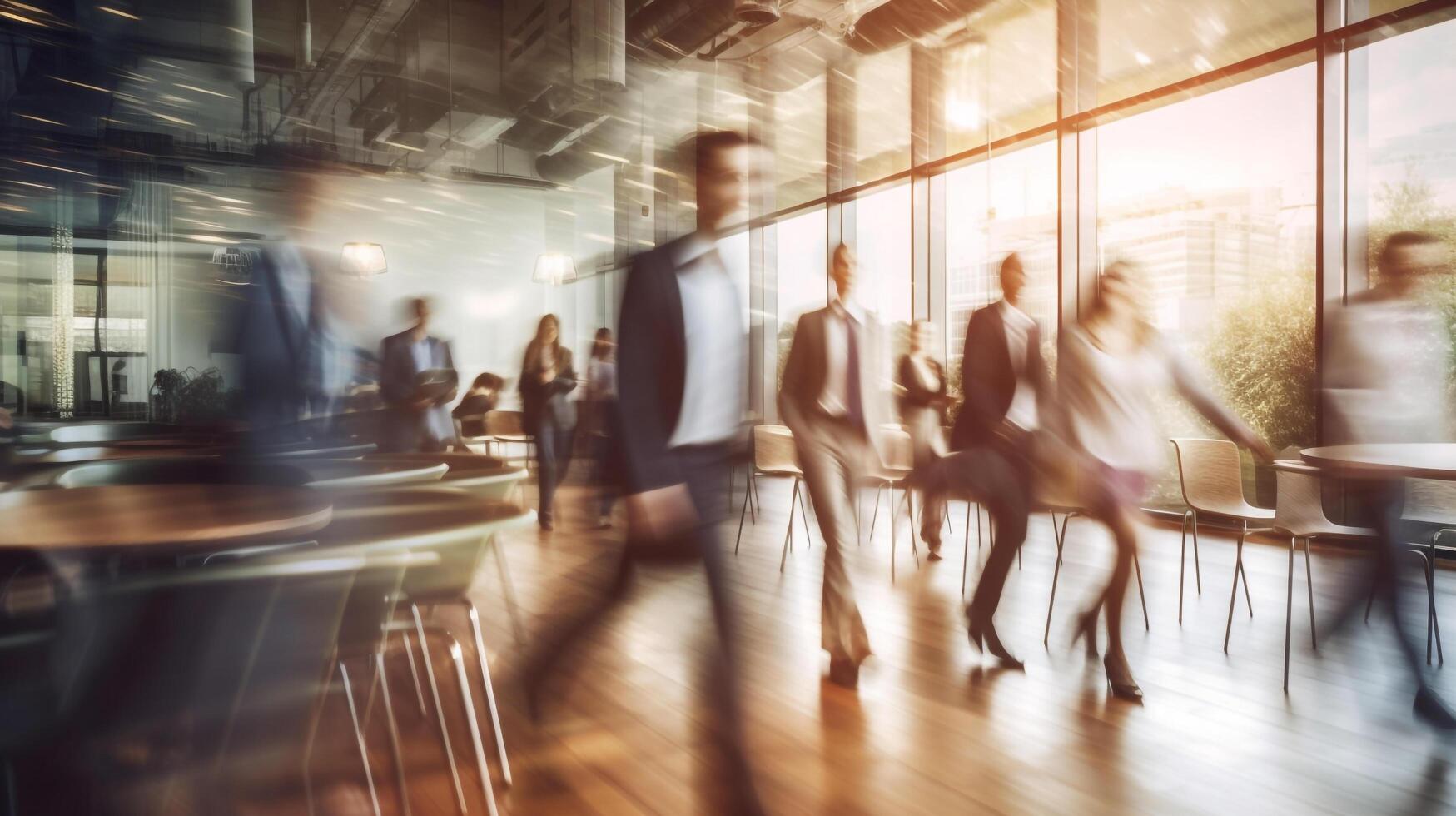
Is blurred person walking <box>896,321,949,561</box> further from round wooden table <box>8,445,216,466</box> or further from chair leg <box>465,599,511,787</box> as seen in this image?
round wooden table <box>8,445,216,466</box>

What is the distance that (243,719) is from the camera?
5.58 feet

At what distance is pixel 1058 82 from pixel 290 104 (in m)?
8.64

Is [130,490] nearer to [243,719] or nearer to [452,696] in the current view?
[243,719]

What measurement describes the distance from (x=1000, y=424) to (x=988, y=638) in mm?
875

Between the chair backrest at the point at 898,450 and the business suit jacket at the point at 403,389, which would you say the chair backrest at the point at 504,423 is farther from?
the chair backrest at the point at 898,450

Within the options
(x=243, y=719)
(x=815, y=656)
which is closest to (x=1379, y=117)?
(x=815, y=656)

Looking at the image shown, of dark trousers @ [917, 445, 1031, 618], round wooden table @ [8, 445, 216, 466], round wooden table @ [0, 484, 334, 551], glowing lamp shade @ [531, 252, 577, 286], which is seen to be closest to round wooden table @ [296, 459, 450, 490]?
round wooden table @ [0, 484, 334, 551]

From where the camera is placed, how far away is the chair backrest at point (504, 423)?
29.4 feet

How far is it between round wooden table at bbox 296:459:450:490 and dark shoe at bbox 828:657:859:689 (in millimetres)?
1617

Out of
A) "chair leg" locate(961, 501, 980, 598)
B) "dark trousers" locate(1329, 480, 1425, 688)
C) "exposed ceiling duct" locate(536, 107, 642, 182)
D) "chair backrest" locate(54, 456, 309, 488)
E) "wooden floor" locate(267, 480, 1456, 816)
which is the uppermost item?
"exposed ceiling duct" locate(536, 107, 642, 182)

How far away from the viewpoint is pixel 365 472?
9.18 ft

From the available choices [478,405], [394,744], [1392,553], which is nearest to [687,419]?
[394,744]

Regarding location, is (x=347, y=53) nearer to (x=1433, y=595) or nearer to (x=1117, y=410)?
(x=1117, y=410)

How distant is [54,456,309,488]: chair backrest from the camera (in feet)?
8.18
